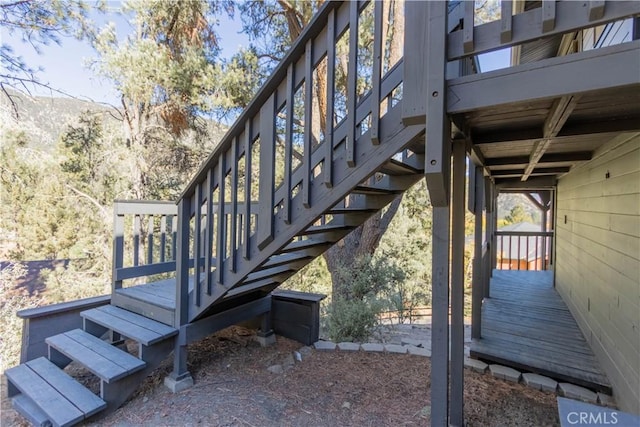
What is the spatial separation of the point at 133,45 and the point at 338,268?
19.0 ft

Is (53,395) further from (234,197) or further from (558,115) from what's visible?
(558,115)

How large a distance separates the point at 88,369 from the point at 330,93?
2582 mm

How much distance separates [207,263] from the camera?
268cm

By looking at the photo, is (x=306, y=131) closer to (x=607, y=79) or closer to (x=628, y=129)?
(x=607, y=79)

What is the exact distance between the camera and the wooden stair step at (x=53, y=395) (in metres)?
2.13

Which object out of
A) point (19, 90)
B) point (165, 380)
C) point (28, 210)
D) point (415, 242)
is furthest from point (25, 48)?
point (415, 242)

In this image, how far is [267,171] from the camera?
223 cm

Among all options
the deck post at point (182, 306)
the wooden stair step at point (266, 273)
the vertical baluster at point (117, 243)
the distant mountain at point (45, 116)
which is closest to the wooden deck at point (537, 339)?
the wooden stair step at point (266, 273)

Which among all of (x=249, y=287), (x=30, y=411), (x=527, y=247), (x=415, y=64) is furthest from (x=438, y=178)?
(x=527, y=247)

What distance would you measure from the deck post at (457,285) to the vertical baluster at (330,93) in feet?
2.74

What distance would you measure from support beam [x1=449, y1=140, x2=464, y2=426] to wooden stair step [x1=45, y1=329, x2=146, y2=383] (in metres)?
2.21

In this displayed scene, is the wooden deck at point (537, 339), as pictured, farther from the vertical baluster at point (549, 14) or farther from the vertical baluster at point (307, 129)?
the vertical baluster at point (549, 14)

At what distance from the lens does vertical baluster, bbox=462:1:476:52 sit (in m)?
1.41

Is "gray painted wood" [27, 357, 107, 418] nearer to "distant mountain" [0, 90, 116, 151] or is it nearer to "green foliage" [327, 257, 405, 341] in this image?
"green foliage" [327, 257, 405, 341]
